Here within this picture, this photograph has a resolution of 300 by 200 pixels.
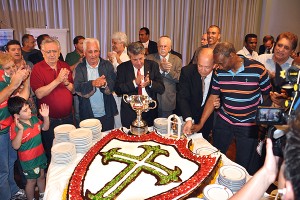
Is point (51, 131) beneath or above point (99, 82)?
beneath

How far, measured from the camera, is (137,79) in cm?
270

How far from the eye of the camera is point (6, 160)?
8.15ft

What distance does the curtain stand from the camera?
588 centimetres

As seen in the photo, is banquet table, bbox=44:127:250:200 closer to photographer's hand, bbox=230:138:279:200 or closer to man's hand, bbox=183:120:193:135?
man's hand, bbox=183:120:193:135

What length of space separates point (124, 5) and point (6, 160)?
493cm

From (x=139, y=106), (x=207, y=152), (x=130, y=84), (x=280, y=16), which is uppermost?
(x=280, y=16)

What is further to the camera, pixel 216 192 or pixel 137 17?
pixel 137 17

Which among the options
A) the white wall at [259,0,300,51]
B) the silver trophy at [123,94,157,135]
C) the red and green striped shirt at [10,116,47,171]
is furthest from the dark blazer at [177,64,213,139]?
the white wall at [259,0,300,51]

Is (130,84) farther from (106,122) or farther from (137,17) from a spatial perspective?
(137,17)

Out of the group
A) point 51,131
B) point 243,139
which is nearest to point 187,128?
point 243,139

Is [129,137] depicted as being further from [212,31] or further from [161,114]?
Answer: [212,31]

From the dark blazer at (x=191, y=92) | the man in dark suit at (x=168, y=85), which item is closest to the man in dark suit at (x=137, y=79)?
the dark blazer at (x=191, y=92)

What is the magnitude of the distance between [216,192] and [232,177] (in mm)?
214

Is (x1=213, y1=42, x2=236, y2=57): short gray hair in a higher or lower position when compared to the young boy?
higher
